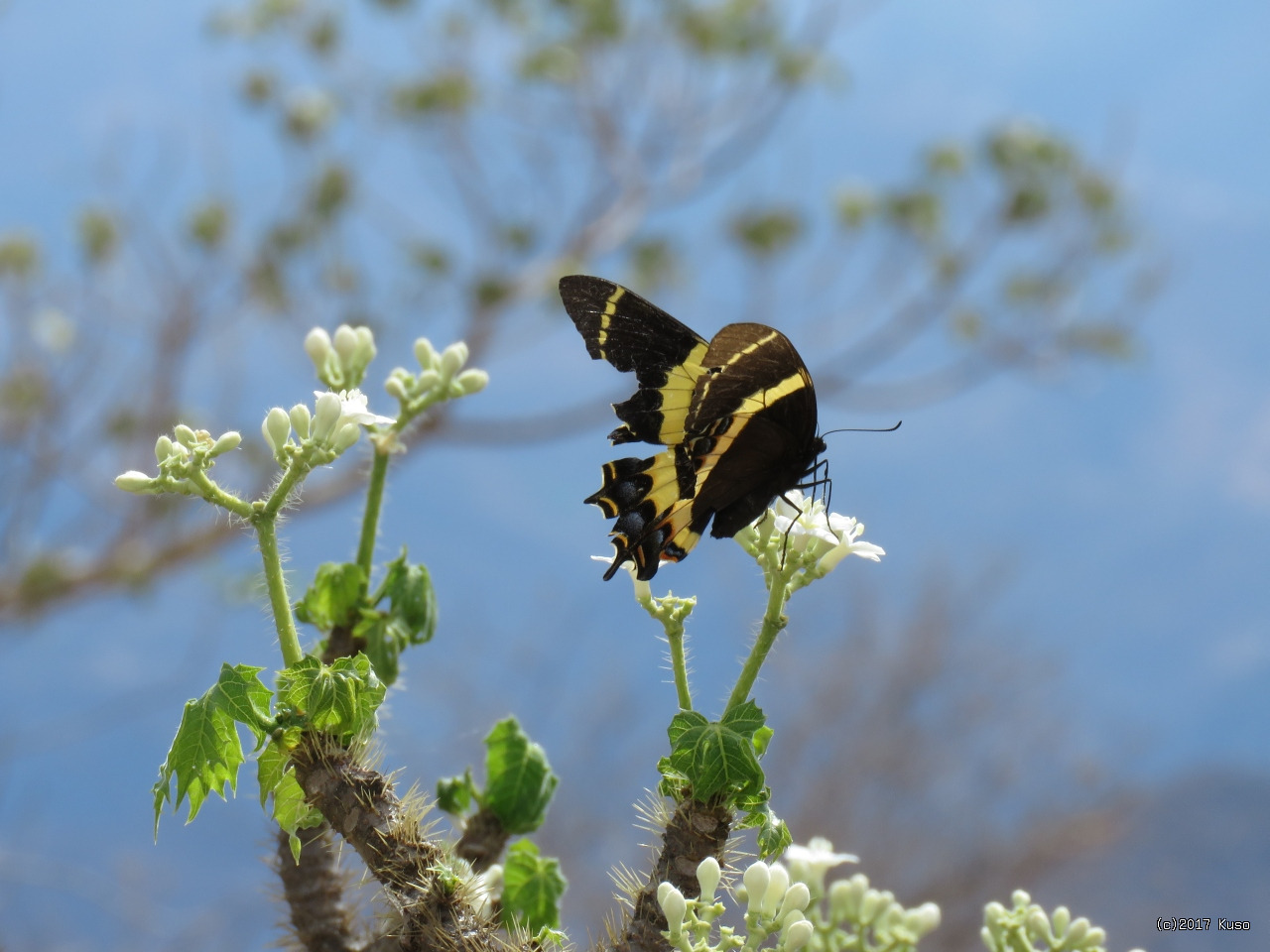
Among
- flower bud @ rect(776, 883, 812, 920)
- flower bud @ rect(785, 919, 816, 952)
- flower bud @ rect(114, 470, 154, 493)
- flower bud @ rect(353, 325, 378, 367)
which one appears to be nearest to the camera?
flower bud @ rect(785, 919, 816, 952)

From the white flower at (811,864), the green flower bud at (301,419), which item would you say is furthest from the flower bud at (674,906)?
the green flower bud at (301,419)

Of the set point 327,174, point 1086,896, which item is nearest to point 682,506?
point 327,174

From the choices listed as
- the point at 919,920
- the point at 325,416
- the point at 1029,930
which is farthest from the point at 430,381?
the point at 1029,930

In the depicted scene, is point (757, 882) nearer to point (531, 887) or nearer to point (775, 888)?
point (775, 888)

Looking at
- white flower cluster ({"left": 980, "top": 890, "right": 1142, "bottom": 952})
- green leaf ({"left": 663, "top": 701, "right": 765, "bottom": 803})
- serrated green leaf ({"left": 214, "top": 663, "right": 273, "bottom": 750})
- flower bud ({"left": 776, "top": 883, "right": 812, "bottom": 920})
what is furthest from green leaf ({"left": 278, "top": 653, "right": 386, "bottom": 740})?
white flower cluster ({"left": 980, "top": 890, "right": 1142, "bottom": 952})

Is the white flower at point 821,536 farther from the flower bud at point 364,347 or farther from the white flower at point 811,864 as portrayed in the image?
the flower bud at point 364,347

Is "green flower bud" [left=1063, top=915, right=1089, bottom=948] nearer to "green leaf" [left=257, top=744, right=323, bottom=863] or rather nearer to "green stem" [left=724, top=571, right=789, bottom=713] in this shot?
"green stem" [left=724, top=571, right=789, bottom=713]
